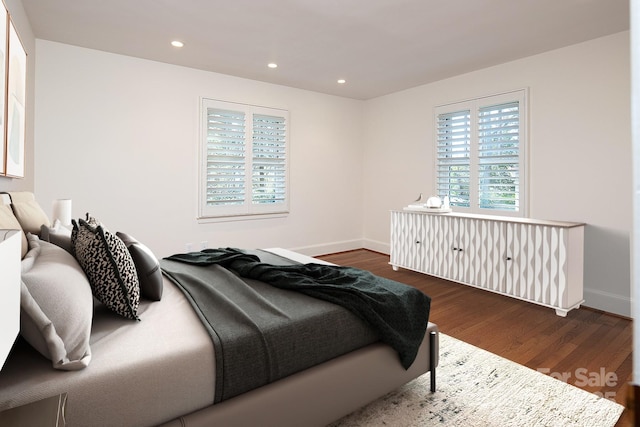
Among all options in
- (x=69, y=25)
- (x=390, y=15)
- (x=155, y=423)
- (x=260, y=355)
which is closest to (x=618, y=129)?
(x=390, y=15)

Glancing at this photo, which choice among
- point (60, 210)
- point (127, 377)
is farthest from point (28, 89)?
point (127, 377)

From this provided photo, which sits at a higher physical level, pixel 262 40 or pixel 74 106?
pixel 262 40

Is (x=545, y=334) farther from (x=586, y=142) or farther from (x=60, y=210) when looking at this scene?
(x=60, y=210)

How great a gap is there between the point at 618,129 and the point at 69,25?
5023mm

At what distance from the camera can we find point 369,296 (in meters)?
1.80

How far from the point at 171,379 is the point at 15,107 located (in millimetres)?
2411

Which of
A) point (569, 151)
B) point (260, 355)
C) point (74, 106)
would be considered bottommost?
point (260, 355)

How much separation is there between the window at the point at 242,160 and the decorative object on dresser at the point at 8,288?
152 inches

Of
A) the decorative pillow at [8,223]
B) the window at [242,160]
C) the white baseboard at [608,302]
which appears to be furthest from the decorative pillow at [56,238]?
the white baseboard at [608,302]

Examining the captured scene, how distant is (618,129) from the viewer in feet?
10.5

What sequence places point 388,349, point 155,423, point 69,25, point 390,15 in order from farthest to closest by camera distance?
point 69,25, point 390,15, point 388,349, point 155,423

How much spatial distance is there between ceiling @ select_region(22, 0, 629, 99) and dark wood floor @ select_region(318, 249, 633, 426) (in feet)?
8.34

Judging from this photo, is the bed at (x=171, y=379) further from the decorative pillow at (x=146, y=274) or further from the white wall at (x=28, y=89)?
the white wall at (x=28, y=89)

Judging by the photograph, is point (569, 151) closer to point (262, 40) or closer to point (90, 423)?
point (262, 40)
